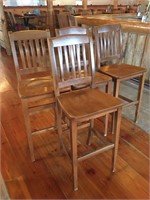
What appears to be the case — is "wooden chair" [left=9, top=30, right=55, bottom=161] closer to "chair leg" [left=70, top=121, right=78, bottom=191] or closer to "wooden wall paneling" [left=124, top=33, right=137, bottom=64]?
"chair leg" [left=70, top=121, right=78, bottom=191]

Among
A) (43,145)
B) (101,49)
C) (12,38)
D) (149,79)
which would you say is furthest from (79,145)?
(149,79)

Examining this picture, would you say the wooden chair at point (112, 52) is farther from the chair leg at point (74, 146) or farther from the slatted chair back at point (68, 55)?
the chair leg at point (74, 146)

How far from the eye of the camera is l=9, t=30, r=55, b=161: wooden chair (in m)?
1.52

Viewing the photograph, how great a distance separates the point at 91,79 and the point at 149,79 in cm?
175

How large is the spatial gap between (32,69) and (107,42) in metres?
0.84

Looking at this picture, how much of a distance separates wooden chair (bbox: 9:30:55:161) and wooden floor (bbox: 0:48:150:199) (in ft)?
0.59

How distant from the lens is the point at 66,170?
1.64m

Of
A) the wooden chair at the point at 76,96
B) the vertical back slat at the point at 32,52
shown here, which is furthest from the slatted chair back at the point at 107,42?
the vertical back slat at the point at 32,52

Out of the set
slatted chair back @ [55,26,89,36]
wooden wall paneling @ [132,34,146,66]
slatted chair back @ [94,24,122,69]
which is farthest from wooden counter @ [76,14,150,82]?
slatted chair back @ [55,26,89,36]

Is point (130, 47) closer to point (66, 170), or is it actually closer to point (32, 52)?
point (32, 52)

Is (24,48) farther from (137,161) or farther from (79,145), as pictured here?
(137,161)

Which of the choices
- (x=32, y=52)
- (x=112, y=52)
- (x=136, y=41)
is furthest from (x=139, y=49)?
(x=32, y=52)

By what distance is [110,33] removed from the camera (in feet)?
6.46

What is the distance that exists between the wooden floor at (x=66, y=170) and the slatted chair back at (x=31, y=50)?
0.74 meters
